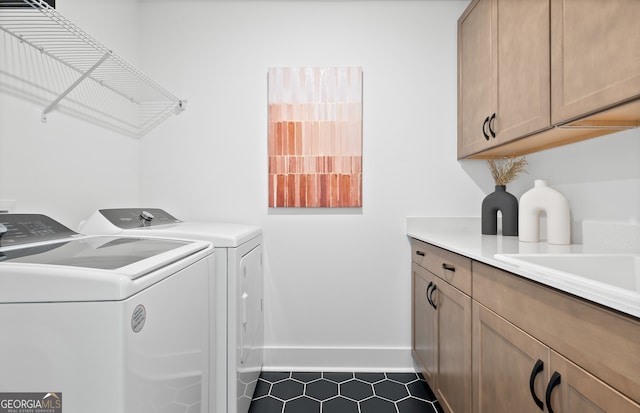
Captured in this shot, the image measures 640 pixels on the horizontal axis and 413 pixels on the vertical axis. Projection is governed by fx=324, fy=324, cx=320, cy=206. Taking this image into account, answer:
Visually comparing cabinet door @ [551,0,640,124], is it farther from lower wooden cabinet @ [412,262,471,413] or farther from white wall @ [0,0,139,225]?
white wall @ [0,0,139,225]

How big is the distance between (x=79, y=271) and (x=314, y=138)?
167 centimetres

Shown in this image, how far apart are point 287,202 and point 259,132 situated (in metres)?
0.52

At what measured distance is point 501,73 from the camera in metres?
1.60

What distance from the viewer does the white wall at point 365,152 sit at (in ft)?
7.15

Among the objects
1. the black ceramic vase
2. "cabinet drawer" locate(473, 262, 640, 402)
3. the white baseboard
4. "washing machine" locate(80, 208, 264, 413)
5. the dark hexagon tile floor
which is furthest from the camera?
the white baseboard

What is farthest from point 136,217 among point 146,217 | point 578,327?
point 578,327

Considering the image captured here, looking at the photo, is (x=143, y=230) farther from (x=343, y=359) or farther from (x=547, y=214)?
(x=547, y=214)

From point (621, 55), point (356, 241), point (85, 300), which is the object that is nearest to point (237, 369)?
point (85, 300)

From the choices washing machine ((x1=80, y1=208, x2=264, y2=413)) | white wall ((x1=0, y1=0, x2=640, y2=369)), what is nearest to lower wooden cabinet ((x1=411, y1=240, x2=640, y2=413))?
white wall ((x1=0, y1=0, x2=640, y2=369))

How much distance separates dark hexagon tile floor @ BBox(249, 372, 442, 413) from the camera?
1744 mm

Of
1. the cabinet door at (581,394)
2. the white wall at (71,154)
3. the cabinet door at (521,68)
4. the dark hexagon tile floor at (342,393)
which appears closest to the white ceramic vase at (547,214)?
the cabinet door at (521,68)

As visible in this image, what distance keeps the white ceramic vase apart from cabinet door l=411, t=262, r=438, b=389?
0.53 m

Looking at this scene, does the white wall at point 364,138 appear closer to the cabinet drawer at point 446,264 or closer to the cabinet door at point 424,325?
the cabinet door at point 424,325

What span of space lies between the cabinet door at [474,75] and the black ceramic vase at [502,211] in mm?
301
